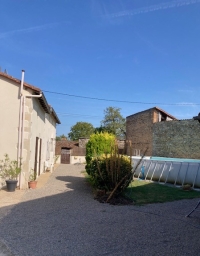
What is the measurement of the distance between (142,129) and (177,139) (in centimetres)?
574

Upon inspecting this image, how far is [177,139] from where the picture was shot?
2566 centimetres

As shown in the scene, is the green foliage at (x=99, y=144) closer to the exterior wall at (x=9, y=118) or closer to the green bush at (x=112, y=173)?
the green bush at (x=112, y=173)

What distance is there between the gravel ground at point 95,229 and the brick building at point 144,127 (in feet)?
68.0

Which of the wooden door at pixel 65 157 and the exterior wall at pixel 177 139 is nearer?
the exterior wall at pixel 177 139

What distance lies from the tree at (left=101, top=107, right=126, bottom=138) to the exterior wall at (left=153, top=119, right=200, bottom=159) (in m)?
22.1

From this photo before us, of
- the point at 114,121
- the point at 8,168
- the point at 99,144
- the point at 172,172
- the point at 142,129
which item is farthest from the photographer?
the point at 114,121

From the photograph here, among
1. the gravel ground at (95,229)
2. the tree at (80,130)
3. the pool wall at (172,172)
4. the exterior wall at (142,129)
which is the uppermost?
the tree at (80,130)

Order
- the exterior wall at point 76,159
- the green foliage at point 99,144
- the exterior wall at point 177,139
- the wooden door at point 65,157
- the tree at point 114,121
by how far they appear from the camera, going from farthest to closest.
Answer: the tree at point 114,121, the wooden door at point 65,157, the exterior wall at point 76,159, the exterior wall at point 177,139, the green foliage at point 99,144

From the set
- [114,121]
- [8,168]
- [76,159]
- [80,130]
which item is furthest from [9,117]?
[80,130]

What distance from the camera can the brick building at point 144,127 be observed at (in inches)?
1132

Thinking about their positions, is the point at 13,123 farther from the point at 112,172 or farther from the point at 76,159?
the point at 76,159

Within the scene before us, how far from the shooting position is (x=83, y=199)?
8797 millimetres

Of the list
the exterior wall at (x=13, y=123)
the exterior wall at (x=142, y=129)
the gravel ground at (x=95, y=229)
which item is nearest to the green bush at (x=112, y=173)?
the gravel ground at (x=95, y=229)

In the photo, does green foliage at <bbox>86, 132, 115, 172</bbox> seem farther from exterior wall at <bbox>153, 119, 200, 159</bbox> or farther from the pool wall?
exterior wall at <bbox>153, 119, 200, 159</bbox>
